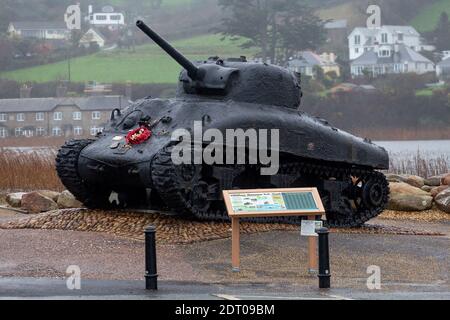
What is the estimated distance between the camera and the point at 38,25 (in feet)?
287

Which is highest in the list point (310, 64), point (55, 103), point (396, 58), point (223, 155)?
point (396, 58)

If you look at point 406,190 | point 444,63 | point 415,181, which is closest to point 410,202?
point 406,190

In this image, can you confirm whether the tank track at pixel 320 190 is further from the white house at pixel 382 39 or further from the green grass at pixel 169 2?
the green grass at pixel 169 2

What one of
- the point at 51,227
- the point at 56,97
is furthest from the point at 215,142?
the point at 56,97

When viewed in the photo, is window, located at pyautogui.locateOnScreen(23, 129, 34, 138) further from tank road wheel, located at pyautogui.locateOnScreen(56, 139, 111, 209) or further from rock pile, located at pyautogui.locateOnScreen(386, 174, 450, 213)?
tank road wheel, located at pyautogui.locateOnScreen(56, 139, 111, 209)

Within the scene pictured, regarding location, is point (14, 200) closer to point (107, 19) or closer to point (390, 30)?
point (107, 19)

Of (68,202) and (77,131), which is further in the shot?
(77,131)

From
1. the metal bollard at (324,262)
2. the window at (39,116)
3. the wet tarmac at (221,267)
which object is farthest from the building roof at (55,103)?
the metal bollard at (324,262)

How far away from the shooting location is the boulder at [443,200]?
29.6 metres

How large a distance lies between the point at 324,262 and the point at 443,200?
1325 centimetres

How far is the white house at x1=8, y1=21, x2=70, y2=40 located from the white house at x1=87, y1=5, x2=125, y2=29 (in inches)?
176

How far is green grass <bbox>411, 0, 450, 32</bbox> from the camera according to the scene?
95.7 metres
